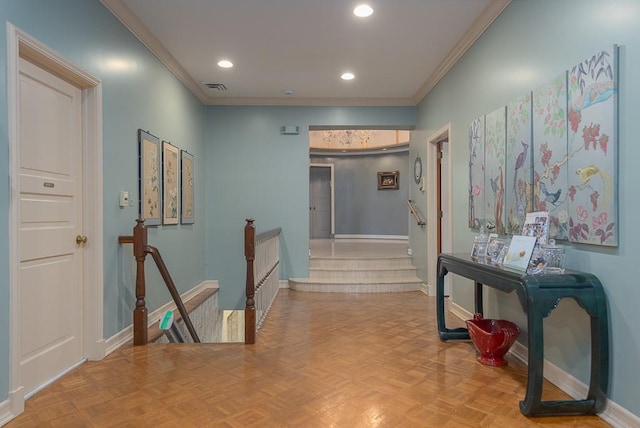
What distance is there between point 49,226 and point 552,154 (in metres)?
3.22

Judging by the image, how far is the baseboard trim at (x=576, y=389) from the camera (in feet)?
6.32

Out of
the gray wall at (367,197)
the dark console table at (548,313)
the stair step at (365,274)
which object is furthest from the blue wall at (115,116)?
the gray wall at (367,197)

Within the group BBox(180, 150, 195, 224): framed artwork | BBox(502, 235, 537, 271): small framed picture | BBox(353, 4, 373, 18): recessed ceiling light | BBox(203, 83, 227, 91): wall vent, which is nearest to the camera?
BBox(502, 235, 537, 271): small framed picture

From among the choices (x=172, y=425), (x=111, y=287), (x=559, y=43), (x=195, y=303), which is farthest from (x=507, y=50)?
(x=195, y=303)

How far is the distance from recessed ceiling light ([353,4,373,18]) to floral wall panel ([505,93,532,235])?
1354 millimetres

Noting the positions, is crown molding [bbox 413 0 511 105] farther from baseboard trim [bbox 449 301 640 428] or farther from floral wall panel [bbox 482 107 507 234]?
baseboard trim [bbox 449 301 640 428]

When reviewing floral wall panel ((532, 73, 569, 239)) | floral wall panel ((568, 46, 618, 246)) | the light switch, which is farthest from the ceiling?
the light switch

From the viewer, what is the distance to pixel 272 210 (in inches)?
228

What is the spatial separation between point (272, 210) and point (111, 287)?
2.93 metres

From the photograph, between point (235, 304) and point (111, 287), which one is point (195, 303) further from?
point (111, 287)

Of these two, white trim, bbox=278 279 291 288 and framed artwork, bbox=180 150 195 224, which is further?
white trim, bbox=278 279 291 288

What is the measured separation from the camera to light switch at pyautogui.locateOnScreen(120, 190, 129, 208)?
10.7 ft

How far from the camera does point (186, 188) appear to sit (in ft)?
16.0

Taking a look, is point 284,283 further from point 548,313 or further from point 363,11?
point 548,313
